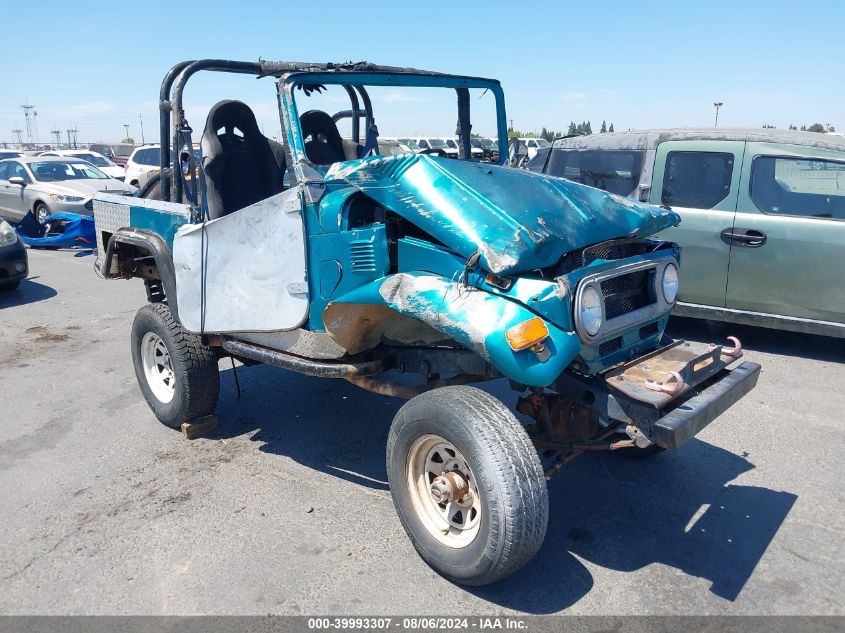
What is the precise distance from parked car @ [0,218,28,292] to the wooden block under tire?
5.63 m

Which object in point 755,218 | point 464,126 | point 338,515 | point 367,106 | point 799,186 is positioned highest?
point 367,106

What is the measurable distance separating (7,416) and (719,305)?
5.92 meters

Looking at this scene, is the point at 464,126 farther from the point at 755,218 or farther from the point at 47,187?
the point at 47,187

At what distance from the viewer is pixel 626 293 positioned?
336 cm

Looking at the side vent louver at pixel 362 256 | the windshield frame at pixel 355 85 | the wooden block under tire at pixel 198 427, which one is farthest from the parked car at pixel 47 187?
the side vent louver at pixel 362 256

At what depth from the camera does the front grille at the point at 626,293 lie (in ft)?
10.6

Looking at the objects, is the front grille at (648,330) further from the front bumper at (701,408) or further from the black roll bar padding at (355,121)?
the black roll bar padding at (355,121)

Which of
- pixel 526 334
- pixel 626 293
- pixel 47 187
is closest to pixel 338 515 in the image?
pixel 526 334

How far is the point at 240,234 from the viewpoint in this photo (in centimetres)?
391

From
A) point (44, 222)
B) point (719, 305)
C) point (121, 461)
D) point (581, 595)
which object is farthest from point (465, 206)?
point (44, 222)

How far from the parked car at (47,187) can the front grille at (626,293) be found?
1199cm

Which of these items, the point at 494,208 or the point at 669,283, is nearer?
the point at 494,208

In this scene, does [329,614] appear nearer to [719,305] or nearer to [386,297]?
[386,297]

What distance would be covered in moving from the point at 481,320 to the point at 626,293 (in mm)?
920
